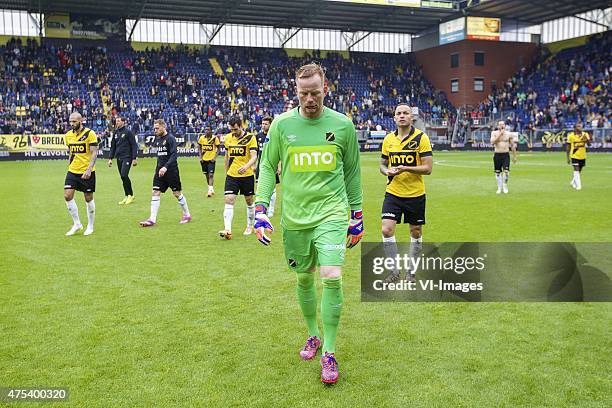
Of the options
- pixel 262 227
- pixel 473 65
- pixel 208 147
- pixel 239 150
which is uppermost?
pixel 473 65

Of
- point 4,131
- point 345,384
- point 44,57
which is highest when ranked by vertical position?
point 44,57

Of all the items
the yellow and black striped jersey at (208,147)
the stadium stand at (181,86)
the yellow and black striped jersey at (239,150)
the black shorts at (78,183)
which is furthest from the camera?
the stadium stand at (181,86)

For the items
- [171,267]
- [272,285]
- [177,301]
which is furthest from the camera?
[171,267]

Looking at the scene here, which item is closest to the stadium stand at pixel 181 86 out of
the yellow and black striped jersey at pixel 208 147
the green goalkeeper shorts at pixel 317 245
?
the yellow and black striped jersey at pixel 208 147

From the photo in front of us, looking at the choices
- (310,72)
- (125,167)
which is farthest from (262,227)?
(125,167)

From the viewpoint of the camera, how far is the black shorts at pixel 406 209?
7090 mm

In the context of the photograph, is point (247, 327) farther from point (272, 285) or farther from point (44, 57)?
point (44, 57)

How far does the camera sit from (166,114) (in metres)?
43.7

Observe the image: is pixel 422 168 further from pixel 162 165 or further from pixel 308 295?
pixel 162 165

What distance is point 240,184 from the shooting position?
10805 millimetres

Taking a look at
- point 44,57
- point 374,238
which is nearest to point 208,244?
point 374,238

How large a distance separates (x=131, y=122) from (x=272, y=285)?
37385 mm
